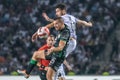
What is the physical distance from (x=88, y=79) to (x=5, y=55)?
212 inches

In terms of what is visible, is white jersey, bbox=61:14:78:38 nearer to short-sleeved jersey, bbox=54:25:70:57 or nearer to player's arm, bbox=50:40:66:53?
short-sleeved jersey, bbox=54:25:70:57

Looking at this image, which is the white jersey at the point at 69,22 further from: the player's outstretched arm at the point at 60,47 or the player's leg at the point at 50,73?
the player's leg at the point at 50,73

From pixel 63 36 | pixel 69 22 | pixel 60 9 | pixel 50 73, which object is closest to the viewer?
pixel 63 36

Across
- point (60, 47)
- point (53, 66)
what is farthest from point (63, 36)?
point (53, 66)

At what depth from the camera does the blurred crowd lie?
25438mm

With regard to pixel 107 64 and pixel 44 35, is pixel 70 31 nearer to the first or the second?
pixel 44 35

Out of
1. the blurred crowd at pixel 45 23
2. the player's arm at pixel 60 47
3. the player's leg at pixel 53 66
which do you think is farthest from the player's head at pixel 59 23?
the blurred crowd at pixel 45 23

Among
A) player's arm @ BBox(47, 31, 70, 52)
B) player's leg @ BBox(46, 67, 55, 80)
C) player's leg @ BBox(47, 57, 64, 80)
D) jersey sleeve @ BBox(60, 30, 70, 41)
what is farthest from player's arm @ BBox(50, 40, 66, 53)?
player's leg @ BBox(46, 67, 55, 80)

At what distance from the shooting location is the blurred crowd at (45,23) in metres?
25.4

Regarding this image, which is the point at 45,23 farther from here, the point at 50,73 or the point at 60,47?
the point at 60,47

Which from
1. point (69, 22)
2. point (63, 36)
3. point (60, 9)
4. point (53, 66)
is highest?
point (60, 9)

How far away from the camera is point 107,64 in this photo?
1010 inches

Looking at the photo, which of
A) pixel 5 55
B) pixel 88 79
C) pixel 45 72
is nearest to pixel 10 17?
pixel 5 55

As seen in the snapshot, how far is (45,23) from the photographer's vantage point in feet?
88.6
